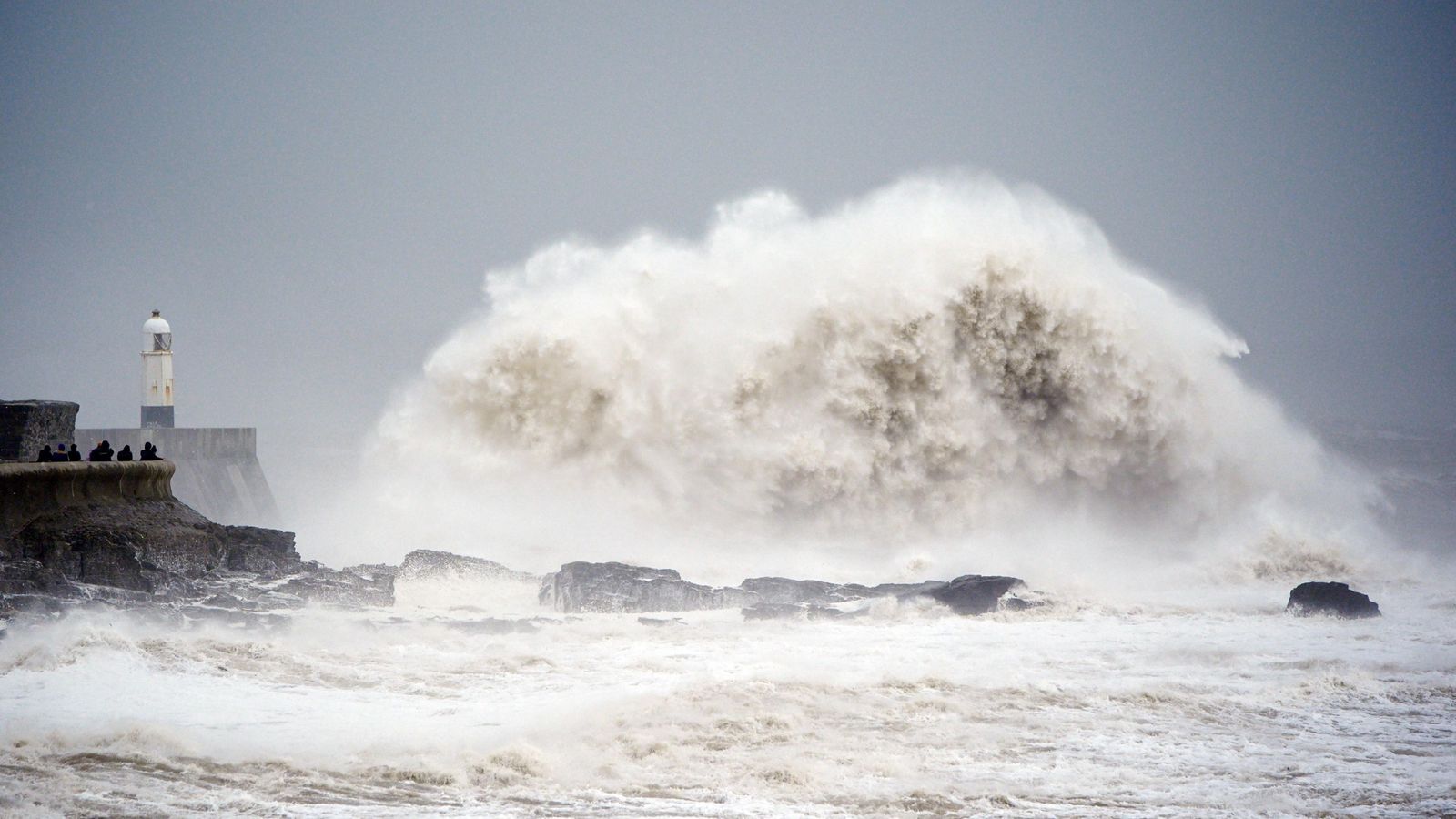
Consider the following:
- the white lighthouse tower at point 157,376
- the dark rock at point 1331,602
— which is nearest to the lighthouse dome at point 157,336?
the white lighthouse tower at point 157,376

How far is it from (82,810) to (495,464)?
12.8 m

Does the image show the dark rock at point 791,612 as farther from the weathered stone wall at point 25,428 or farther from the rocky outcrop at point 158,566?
the weathered stone wall at point 25,428

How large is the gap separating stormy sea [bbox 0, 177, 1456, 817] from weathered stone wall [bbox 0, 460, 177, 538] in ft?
5.40

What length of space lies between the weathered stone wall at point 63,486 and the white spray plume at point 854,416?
513 centimetres

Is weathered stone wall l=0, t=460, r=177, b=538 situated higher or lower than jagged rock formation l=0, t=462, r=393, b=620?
higher

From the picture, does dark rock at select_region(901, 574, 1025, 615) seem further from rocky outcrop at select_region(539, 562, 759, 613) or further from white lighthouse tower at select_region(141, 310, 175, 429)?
white lighthouse tower at select_region(141, 310, 175, 429)

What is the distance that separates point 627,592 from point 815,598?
2236mm

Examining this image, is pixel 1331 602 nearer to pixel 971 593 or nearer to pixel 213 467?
pixel 971 593

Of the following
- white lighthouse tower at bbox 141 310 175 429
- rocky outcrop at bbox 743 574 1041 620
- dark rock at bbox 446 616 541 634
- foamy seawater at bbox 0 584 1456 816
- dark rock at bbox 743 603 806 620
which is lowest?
foamy seawater at bbox 0 584 1456 816

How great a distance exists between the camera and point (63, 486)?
40.7 ft

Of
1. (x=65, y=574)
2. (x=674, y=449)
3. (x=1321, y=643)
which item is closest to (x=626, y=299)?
(x=674, y=449)

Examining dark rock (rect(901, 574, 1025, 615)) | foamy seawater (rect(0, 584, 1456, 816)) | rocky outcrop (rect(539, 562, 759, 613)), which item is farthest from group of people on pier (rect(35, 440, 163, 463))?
dark rock (rect(901, 574, 1025, 615))

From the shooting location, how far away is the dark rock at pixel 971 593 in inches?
528

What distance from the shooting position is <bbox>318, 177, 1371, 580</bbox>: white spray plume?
17828mm
